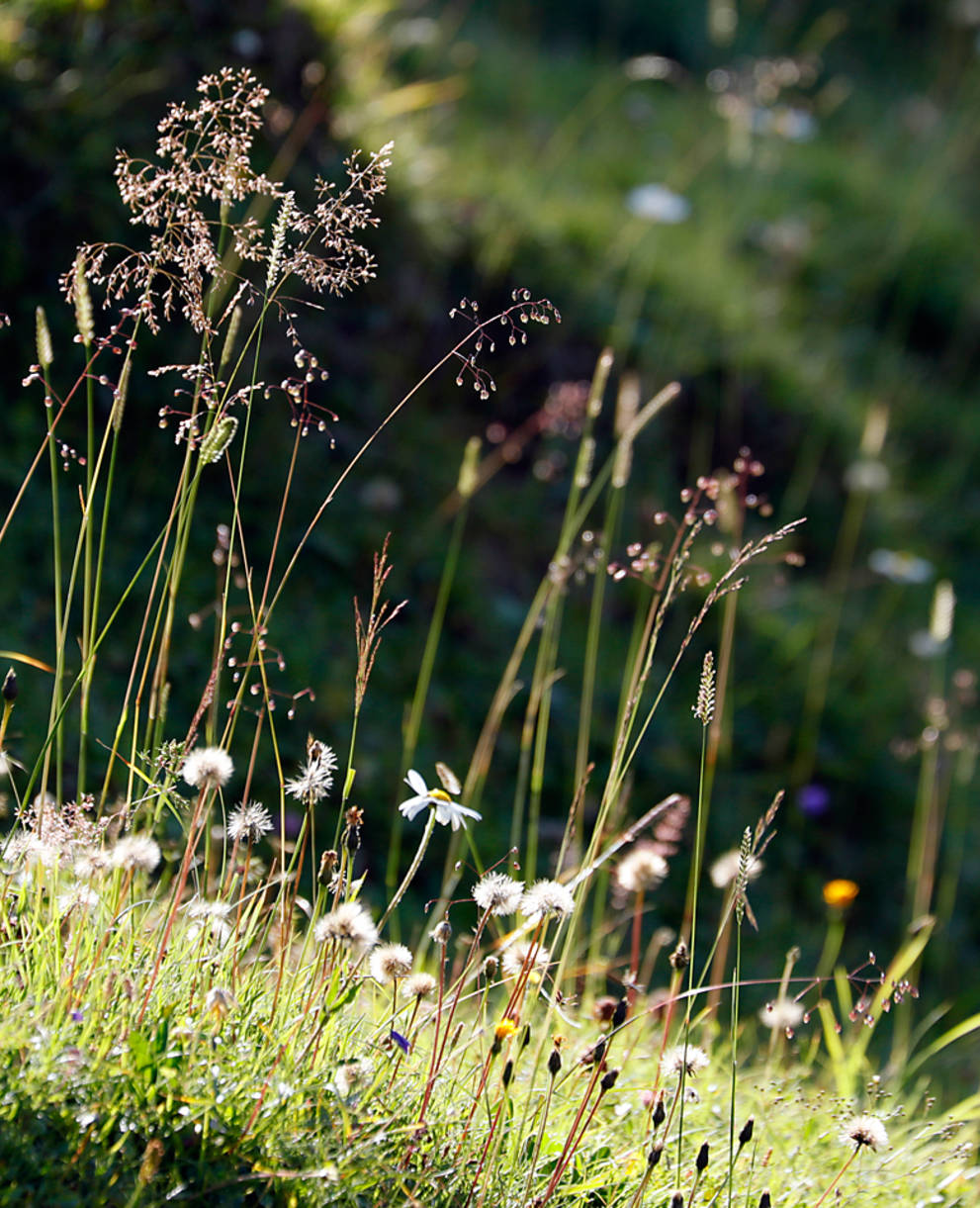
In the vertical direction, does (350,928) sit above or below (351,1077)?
above

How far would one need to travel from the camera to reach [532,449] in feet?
12.5

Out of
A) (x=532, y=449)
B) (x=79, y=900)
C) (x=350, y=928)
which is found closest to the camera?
(x=350, y=928)

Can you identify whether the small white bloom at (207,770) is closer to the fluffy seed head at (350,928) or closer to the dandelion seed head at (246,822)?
the dandelion seed head at (246,822)

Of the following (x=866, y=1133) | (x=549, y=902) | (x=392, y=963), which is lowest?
(x=866, y=1133)

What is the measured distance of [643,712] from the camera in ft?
10.9

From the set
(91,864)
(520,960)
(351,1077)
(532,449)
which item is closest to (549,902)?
(520,960)

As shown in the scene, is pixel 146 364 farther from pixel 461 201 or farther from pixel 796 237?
pixel 796 237

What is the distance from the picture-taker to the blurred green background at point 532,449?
9.84 ft

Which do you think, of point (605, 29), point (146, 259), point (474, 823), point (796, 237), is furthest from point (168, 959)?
point (605, 29)

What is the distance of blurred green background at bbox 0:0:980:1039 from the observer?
2998mm

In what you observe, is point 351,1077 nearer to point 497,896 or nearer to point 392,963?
point 392,963

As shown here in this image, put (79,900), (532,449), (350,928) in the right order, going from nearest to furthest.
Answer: (350,928)
(79,900)
(532,449)

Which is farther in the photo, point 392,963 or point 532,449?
point 532,449

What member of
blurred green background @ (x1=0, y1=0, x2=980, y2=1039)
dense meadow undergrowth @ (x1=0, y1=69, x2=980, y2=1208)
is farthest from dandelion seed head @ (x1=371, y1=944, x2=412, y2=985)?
blurred green background @ (x1=0, y1=0, x2=980, y2=1039)
